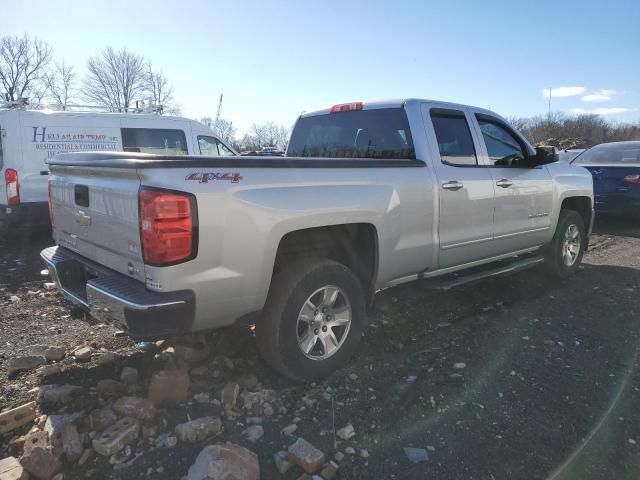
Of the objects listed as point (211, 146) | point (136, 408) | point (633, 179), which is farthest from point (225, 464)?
point (633, 179)

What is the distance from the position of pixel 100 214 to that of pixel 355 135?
95.4 inches

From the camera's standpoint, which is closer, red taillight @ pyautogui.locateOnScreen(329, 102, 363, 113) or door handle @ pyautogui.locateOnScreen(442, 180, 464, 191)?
door handle @ pyautogui.locateOnScreen(442, 180, 464, 191)

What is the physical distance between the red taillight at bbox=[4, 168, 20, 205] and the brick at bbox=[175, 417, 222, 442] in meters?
6.81

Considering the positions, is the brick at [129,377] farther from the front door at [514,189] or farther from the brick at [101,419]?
the front door at [514,189]

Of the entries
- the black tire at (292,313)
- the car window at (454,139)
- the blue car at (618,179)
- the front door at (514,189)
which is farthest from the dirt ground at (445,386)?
the blue car at (618,179)

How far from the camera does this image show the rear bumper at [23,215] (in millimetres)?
7809

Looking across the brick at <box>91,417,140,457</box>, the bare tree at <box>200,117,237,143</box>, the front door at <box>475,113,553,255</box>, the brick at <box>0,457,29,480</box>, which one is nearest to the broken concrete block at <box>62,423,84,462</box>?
the brick at <box>91,417,140,457</box>

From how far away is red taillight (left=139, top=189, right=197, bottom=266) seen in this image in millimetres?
2521

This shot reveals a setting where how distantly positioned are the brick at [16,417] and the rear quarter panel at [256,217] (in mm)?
1070

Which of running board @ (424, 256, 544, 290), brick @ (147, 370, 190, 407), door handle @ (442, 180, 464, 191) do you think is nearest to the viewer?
brick @ (147, 370, 190, 407)

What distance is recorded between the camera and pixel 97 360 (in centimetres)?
356

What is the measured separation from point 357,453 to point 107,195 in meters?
2.04

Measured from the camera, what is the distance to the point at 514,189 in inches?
191

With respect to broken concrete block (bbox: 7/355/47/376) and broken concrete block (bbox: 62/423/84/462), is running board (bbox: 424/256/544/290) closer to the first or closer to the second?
broken concrete block (bbox: 62/423/84/462)
